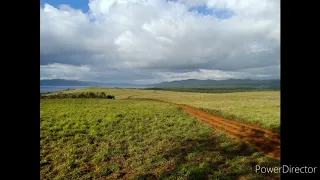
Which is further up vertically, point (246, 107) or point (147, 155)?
point (246, 107)

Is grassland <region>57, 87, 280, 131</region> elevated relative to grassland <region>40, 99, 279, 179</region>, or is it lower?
elevated

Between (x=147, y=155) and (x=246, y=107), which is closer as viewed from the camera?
(x=147, y=155)

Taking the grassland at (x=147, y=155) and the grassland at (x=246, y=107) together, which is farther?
the grassland at (x=246, y=107)

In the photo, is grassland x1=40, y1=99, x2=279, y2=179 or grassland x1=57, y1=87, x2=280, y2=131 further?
grassland x1=57, y1=87, x2=280, y2=131

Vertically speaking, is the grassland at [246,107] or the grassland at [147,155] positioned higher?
the grassland at [246,107]

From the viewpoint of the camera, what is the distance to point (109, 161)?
26.4 ft
